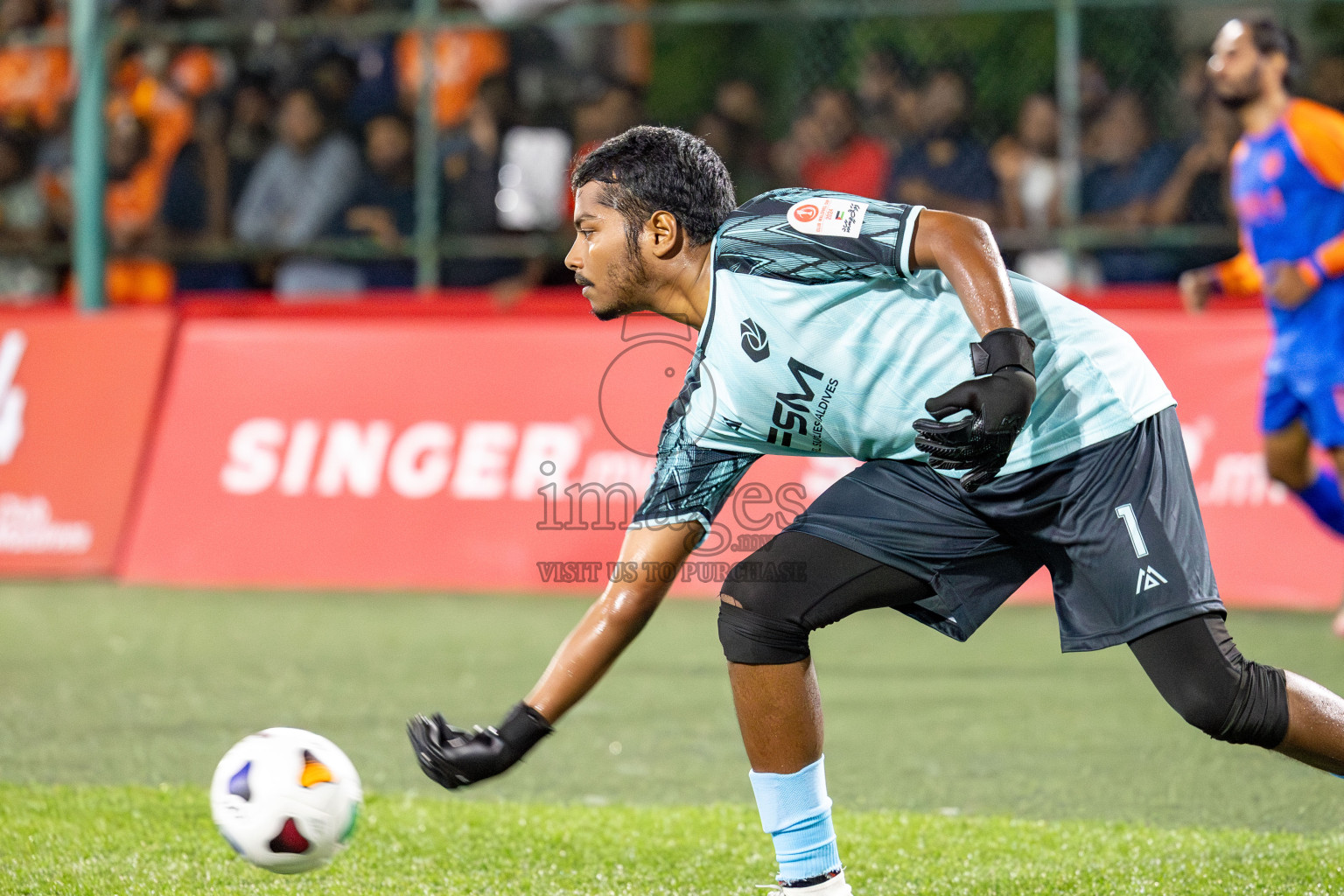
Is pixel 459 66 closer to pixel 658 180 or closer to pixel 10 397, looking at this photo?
pixel 10 397

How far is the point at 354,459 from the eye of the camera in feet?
29.1

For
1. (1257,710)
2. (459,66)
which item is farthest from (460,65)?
(1257,710)

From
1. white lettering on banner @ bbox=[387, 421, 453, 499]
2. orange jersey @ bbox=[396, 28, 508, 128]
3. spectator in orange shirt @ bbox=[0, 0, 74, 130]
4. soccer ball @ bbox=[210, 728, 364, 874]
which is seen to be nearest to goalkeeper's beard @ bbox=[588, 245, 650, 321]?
soccer ball @ bbox=[210, 728, 364, 874]

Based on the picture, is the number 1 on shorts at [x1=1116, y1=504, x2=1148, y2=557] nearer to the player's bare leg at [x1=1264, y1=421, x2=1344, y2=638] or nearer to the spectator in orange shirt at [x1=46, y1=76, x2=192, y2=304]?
the player's bare leg at [x1=1264, y1=421, x2=1344, y2=638]

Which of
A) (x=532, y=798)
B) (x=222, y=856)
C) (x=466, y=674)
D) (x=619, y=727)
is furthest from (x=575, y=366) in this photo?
(x=222, y=856)

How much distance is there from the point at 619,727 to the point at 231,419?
415 centimetres

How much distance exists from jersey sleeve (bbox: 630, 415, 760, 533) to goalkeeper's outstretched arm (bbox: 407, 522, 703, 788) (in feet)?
0.10

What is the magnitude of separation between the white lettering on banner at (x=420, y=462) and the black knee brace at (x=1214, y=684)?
586cm

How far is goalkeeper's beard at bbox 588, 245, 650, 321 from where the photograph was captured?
351cm

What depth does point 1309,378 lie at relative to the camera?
23.3ft

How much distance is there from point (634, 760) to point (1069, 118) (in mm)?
5948

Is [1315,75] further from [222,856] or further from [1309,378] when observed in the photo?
[222,856]

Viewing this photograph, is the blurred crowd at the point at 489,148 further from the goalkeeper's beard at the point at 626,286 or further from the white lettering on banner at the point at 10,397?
the goalkeeper's beard at the point at 626,286

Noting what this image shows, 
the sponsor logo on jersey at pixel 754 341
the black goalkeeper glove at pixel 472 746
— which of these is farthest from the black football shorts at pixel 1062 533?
the black goalkeeper glove at pixel 472 746
